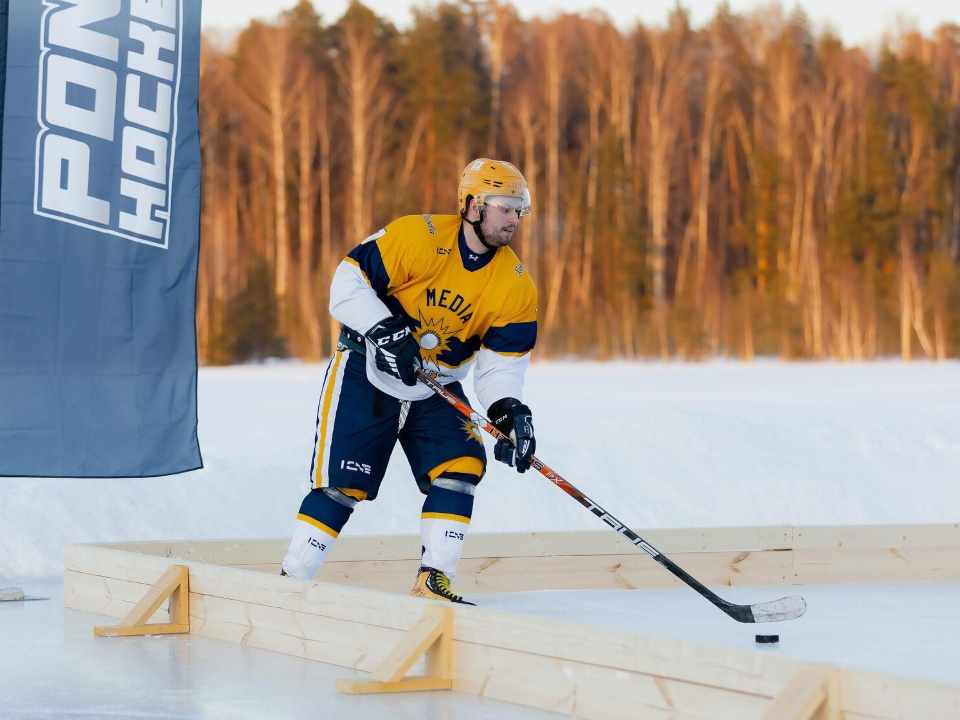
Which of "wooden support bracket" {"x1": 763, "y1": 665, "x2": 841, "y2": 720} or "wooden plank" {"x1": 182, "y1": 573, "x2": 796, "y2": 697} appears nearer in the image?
"wooden support bracket" {"x1": 763, "y1": 665, "x2": 841, "y2": 720}

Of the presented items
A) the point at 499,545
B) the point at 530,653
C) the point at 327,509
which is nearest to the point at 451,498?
the point at 327,509

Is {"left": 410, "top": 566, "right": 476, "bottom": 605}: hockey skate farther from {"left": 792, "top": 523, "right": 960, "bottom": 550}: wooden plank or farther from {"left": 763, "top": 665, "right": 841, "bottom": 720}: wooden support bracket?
{"left": 792, "top": 523, "right": 960, "bottom": 550}: wooden plank

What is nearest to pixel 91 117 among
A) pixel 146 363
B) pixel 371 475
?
pixel 146 363

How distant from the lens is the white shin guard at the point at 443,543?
380cm

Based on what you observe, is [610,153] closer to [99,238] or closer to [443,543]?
[99,238]

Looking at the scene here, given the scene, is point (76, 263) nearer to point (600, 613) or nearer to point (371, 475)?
point (371, 475)

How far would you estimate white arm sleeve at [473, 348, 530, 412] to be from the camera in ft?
13.0

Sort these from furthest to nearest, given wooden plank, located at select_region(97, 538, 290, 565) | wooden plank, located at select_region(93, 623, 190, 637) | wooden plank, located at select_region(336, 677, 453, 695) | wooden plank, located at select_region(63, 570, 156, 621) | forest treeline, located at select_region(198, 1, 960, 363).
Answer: forest treeline, located at select_region(198, 1, 960, 363)
wooden plank, located at select_region(97, 538, 290, 565)
wooden plank, located at select_region(63, 570, 156, 621)
wooden plank, located at select_region(93, 623, 190, 637)
wooden plank, located at select_region(336, 677, 453, 695)

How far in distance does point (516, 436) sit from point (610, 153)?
16.9 meters

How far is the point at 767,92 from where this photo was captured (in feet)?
70.8

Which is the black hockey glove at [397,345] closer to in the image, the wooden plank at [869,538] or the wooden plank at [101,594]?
the wooden plank at [101,594]

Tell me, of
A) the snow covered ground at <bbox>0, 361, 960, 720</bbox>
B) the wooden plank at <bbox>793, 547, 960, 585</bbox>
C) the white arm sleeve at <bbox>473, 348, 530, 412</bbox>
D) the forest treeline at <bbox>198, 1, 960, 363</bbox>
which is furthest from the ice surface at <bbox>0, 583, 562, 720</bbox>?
the forest treeline at <bbox>198, 1, 960, 363</bbox>

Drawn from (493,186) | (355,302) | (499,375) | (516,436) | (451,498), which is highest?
(493,186)

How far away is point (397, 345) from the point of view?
3666mm
